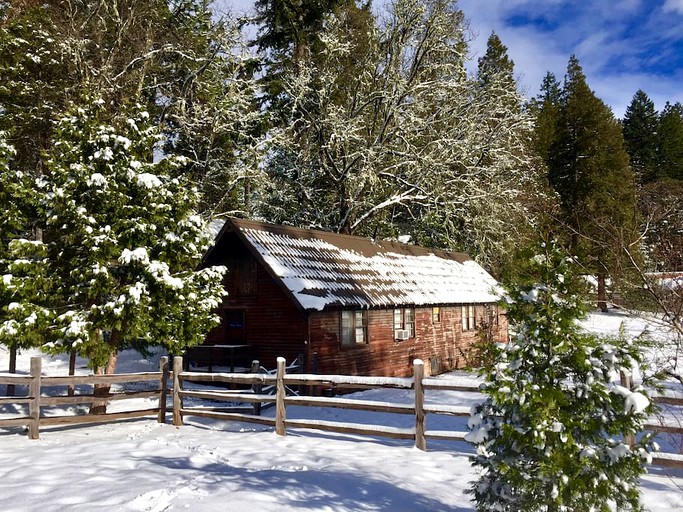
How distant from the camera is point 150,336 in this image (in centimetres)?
1256

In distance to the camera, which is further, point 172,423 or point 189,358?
point 189,358

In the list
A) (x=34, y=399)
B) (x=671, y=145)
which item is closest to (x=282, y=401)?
(x=34, y=399)

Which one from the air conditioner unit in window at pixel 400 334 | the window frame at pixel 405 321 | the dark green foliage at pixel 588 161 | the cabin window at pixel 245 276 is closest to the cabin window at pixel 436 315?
the window frame at pixel 405 321

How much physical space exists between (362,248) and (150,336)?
11140 millimetres

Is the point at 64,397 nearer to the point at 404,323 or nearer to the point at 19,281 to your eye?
the point at 19,281

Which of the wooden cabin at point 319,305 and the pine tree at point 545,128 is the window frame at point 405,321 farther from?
the pine tree at point 545,128

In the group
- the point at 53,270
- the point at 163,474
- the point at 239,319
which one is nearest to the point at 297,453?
the point at 163,474

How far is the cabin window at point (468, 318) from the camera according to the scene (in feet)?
83.6

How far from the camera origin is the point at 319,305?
619 inches

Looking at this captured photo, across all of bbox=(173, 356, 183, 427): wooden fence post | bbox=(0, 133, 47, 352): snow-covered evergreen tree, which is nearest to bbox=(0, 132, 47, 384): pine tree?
bbox=(0, 133, 47, 352): snow-covered evergreen tree

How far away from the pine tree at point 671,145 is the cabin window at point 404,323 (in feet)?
184

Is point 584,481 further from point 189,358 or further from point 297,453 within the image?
point 189,358

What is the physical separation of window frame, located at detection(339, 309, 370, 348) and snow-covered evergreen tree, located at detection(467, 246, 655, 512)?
12003 millimetres

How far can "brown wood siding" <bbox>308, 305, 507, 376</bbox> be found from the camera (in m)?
16.4
